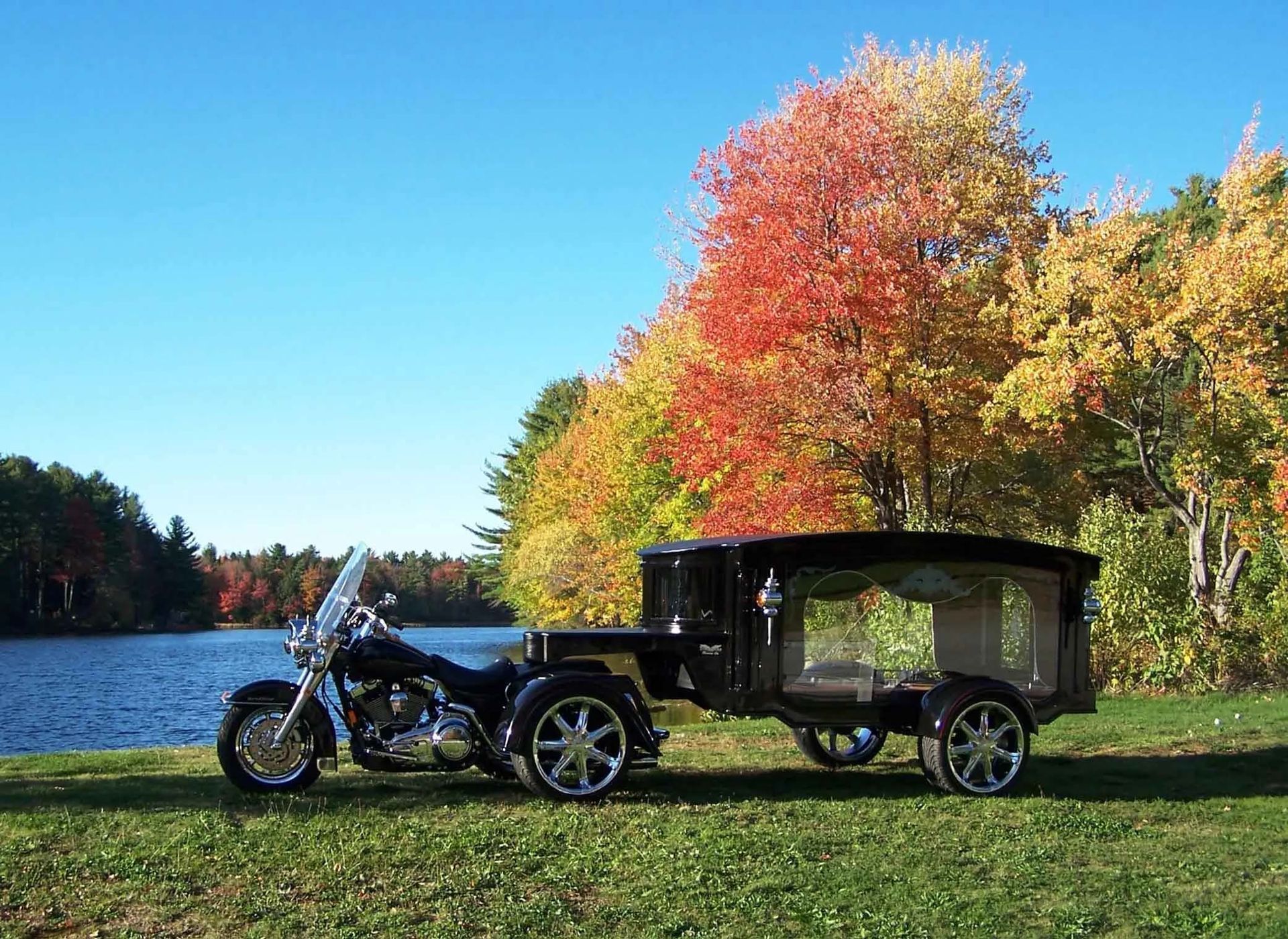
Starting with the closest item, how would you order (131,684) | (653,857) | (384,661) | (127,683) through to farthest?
(653,857) < (384,661) < (131,684) < (127,683)

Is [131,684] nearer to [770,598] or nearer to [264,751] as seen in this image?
[264,751]

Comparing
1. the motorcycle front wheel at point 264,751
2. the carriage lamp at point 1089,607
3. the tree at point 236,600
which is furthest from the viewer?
the tree at point 236,600

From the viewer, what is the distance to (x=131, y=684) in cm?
3061

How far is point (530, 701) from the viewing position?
26.2 feet

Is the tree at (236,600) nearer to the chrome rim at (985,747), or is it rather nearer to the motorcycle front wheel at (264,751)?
the motorcycle front wheel at (264,751)

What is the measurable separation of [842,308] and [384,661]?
38.7ft

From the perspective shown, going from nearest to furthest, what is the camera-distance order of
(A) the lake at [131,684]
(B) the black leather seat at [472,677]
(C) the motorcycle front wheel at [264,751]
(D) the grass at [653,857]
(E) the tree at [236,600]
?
(D) the grass at [653,857], (C) the motorcycle front wheel at [264,751], (B) the black leather seat at [472,677], (A) the lake at [131,684], (E) the tree at [236,600]

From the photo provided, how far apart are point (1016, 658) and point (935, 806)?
5.46 feet

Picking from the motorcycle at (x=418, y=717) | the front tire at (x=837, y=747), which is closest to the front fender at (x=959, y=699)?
the front tire at (x=837, y=747)

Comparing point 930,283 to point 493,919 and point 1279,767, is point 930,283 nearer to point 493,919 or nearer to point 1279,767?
point 1279,767

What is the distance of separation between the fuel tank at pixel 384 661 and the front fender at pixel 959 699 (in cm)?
345

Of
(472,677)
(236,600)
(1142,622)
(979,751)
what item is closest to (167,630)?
(236,600)

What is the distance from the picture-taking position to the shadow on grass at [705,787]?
7.80 meters

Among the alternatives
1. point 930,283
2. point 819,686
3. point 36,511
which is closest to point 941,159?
point 930,283
